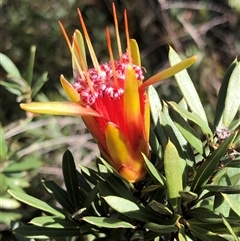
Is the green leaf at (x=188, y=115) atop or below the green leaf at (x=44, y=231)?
atop

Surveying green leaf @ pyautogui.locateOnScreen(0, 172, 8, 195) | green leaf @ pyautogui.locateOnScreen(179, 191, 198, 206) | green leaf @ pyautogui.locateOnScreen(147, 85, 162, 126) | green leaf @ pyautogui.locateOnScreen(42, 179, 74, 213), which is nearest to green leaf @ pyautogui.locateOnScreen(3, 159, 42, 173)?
green leaf @ pyautogui.locateOnScreen(0, 172, 8, 195)

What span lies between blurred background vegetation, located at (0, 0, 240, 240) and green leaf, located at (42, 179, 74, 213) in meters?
1.16

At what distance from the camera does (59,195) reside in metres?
0.74

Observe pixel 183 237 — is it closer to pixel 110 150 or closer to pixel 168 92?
pixel 110 150

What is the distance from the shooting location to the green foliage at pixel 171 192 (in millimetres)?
593

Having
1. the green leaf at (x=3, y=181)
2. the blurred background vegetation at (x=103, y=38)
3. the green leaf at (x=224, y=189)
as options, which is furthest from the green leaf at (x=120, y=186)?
the blurred background vegetation at (x=103, y=38)

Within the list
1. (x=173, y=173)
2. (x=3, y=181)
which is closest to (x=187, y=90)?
(x=173, y=173)

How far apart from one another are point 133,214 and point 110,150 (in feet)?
0.30

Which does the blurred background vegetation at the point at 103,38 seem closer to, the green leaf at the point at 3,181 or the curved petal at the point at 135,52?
the green leaf at the point at 3,181

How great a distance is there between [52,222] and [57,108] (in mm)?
210

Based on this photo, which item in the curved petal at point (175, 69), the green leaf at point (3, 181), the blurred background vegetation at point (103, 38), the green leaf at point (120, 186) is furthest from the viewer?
the blurred background vegetation at point (103, 38)

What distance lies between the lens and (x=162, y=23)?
2303 mm

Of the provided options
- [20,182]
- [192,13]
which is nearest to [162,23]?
[192,13]

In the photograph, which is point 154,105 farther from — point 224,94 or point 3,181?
point 3,181
